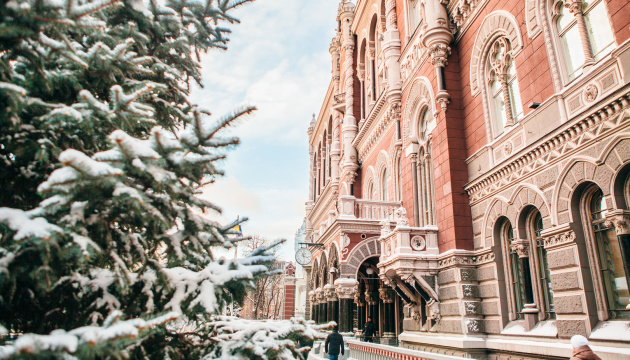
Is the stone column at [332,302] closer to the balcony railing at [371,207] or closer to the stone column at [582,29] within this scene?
the balcony railing at [371,207]

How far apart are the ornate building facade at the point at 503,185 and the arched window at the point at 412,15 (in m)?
0.05

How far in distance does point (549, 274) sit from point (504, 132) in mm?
3631

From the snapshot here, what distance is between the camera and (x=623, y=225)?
21.7 feet

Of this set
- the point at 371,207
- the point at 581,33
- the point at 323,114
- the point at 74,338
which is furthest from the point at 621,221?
the point at 323,114

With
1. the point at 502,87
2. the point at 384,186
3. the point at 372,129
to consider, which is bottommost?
the point at 502,87

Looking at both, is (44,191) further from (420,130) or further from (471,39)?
(420,130)

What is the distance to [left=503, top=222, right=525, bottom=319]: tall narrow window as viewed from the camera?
9.50 m

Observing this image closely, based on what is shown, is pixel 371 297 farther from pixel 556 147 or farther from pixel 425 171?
pixel 556 147

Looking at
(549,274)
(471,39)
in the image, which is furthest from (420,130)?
(549,274)

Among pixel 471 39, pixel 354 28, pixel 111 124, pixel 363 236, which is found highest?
pixel 354 28

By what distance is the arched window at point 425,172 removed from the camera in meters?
13.8

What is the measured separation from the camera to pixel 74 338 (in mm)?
2225

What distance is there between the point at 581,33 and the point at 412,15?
380 inches

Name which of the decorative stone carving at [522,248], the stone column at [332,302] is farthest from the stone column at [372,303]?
the decorative stone carving at [522,248]
